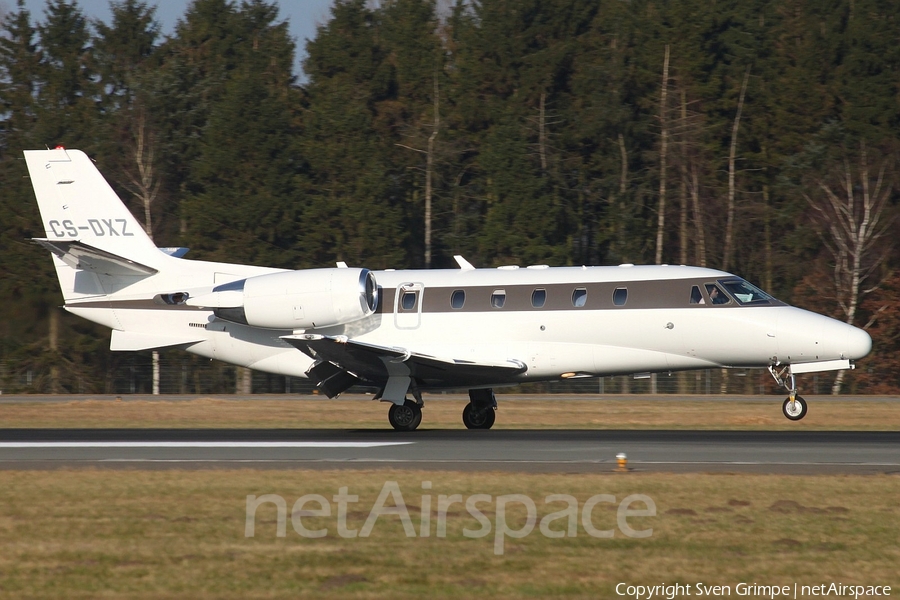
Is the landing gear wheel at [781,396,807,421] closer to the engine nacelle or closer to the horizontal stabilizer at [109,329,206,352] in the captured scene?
the engine nacelle

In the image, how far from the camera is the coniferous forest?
139 ft

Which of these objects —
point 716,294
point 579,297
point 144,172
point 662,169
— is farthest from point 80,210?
point 662,169

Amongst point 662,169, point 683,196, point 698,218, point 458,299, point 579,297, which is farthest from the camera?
point 662,169

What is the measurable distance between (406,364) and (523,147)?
27.6 m

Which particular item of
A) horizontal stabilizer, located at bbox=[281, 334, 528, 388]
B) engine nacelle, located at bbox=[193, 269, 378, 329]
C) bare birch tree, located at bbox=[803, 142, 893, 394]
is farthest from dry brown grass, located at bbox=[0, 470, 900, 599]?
bare birch tree, located at bbox=[803, 142, 893, 394]

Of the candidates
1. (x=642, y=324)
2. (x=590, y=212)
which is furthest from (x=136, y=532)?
(x=590, y=212)

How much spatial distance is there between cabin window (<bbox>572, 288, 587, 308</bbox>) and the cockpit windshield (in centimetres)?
251

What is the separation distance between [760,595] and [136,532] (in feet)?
17.5

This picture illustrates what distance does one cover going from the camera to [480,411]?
21422mm

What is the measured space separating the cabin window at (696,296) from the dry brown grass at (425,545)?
7793mm

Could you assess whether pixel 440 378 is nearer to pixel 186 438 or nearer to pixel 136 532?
pixel 186 438

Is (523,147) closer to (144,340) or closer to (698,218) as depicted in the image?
(698,218)

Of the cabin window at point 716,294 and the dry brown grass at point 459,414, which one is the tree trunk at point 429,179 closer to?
the dry brown grass at point 459,414

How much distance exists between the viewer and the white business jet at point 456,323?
19.4 meters
